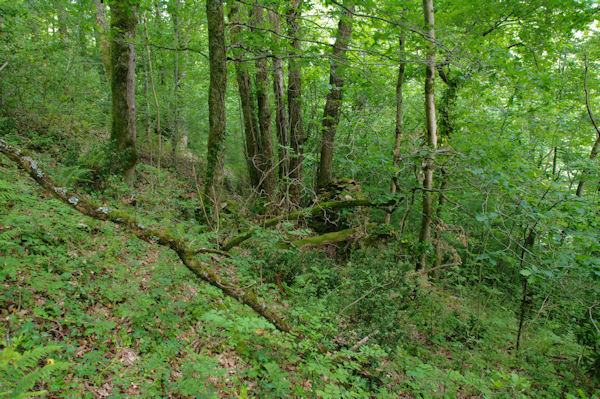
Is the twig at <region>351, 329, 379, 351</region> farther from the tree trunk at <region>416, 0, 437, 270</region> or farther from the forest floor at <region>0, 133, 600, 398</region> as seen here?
the tree trunk at <region>416, 0, 437, 270</region>

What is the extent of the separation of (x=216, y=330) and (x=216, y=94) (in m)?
4.68

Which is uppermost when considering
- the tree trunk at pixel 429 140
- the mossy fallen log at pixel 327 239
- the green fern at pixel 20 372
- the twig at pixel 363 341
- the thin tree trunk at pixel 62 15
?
the thin tree trunk at pixel 62 15

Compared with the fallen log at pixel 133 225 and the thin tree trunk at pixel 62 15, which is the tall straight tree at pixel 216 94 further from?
the thin tree trunk at pixel 62 15

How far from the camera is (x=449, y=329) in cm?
505

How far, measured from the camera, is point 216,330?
352cm

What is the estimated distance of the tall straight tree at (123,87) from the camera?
20.8ft

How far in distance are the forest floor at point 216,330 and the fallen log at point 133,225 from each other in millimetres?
247

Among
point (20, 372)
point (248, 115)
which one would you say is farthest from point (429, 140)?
point (20, 372)

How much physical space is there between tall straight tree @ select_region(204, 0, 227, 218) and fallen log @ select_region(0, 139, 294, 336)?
269 cm

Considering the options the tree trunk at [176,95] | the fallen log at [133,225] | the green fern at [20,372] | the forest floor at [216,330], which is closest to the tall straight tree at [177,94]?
the tree trunk at [176,95]

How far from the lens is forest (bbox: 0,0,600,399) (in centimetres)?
301

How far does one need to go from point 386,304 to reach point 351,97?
7110 millimetres

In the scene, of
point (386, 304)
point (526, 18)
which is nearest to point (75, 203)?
point (386, 304)

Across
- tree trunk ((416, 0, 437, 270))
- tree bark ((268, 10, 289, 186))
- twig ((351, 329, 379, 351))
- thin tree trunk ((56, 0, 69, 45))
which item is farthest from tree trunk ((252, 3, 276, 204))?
thin tree trunk ((56, 0, 69, 45))
